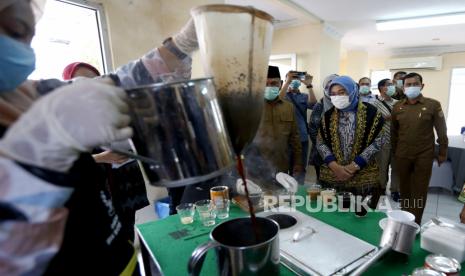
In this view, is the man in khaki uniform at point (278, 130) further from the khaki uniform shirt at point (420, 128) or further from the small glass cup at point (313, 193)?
the khaki uniform shirt at point (420, 128)

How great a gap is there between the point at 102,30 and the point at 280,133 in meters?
1.63

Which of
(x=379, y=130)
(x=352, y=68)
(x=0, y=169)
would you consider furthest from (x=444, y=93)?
(x=0, y=169)

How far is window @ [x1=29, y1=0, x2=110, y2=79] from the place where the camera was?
1749 mm

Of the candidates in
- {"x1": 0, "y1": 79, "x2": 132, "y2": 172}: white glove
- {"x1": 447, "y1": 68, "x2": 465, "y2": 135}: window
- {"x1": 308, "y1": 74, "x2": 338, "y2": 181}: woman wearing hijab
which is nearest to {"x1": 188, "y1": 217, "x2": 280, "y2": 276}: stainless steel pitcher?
{"x1": 0, "y1": 79, "x2": 132, "y2": 172}: white glove

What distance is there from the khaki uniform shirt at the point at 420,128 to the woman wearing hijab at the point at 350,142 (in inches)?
39.8

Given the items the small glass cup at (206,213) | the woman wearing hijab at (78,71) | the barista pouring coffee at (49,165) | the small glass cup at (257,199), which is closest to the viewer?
the barista pouring coffee at (49,165)

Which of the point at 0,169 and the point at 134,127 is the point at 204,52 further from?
the point at 0,169

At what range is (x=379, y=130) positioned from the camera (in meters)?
1.75

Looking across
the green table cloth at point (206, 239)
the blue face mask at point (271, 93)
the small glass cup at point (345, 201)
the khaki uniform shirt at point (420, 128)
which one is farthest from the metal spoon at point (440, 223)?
the khaki uniform shirt at point (420, 128)

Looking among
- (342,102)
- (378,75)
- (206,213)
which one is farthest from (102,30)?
(378,75)

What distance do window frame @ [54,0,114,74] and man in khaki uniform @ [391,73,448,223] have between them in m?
2.81

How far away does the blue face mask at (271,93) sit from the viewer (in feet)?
7.09

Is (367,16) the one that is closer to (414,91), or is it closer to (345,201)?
(414,91)

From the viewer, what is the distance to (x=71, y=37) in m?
1.91
